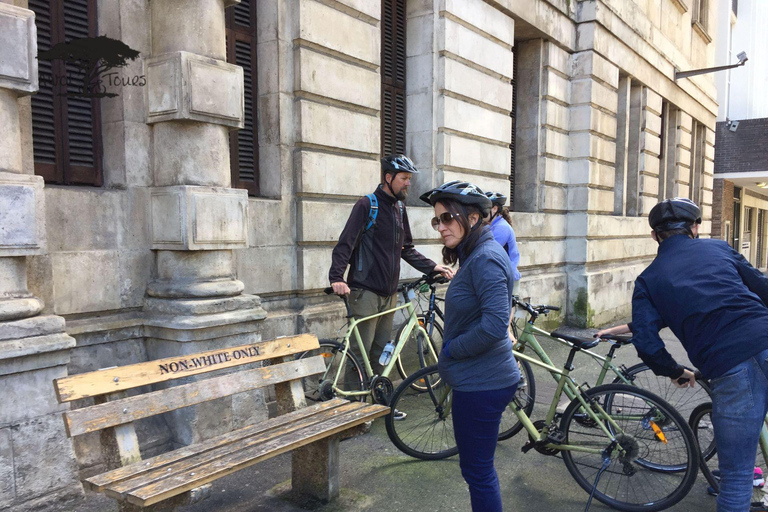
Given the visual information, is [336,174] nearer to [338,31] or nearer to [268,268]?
[268,268]

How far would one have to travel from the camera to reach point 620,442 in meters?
3.79

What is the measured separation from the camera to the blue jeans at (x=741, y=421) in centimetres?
291

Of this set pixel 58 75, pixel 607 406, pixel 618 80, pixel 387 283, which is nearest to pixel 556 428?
pixel 607 406

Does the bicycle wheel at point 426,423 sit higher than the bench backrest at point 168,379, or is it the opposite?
the bench backrest at point 168,379

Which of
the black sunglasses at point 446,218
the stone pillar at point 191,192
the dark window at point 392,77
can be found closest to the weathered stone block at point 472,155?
the dark window at point 392,77

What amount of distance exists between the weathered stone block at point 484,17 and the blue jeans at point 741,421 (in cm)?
589

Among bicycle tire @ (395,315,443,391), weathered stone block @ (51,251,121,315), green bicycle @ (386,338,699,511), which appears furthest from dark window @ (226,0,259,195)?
green bicycle @ (386,338,699,511)

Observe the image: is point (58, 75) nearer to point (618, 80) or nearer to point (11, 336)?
point (11, 336)

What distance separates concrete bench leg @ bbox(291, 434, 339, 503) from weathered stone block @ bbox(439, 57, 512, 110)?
519cm

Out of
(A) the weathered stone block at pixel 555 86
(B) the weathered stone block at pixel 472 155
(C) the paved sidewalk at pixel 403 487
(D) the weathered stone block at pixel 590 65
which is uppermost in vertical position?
(D) the weathered stone block at pixel 590 65

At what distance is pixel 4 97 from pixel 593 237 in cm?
938

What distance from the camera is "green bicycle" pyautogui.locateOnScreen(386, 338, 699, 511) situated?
368cm

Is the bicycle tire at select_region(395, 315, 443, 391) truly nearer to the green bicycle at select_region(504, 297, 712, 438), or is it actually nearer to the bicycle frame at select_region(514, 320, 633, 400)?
the green bicycle at select_region(504, 297, 712, 438)

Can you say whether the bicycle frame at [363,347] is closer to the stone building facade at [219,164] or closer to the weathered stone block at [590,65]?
the stone building facade at [219,164]
